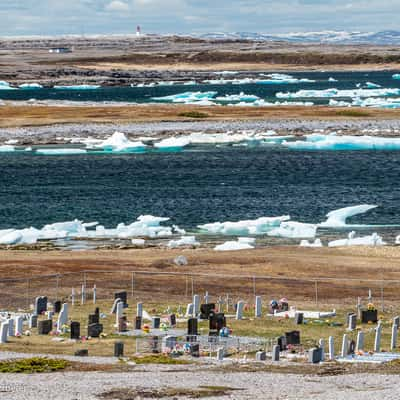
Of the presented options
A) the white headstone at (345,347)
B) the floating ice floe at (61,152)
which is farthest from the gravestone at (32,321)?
the floating ice floe at (61,152)

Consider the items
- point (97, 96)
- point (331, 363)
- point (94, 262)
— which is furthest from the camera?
point (97, 96)

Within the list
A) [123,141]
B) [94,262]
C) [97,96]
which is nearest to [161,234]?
[94,262]

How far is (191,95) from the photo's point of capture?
473 ft

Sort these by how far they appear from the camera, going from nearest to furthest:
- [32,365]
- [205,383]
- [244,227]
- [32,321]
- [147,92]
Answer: [205,383] → [32,365] → [32,321] → [244,227] → [147,92]

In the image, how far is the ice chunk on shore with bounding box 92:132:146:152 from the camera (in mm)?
90562

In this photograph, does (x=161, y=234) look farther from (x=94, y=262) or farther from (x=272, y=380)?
(x=272, y=380)

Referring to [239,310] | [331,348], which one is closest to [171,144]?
[239,310]

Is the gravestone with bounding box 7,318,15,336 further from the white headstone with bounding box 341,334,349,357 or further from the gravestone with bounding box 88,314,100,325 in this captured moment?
the white headstone with bounding box 341,334,349,357

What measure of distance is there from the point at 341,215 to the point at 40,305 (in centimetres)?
2400

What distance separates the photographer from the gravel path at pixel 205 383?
23.2m

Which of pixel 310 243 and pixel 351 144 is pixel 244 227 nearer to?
pixel 310 243

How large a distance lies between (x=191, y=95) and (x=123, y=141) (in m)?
53.9

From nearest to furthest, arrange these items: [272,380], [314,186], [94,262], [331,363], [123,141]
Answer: [272,380]
[331,363]
[94,262]
[314,186]
[123,141]

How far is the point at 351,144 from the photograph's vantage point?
91062mm
